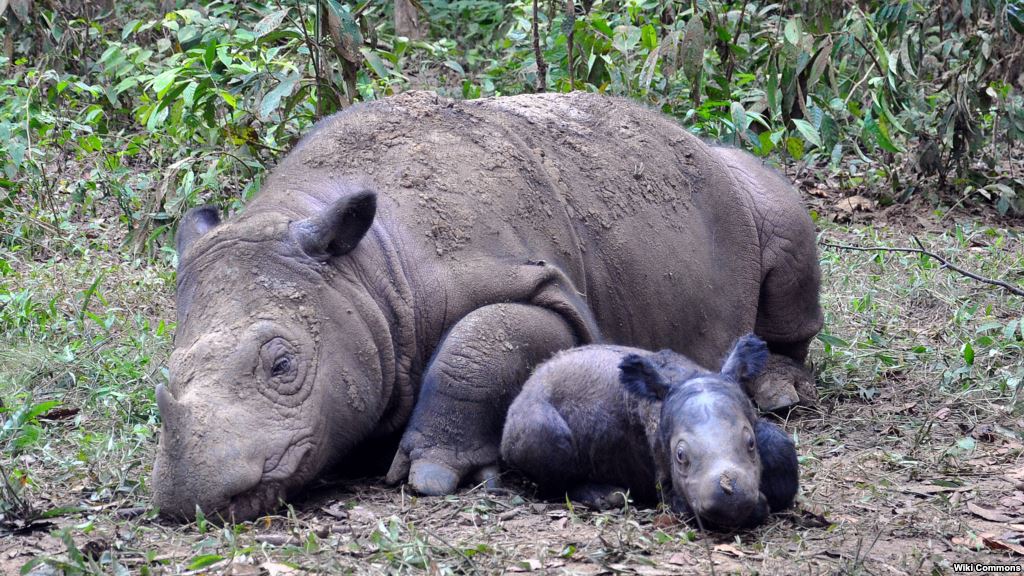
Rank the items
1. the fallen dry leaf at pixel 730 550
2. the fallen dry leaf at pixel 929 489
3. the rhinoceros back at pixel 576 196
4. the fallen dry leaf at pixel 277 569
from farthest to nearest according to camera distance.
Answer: the rhinoceros back at pixel 576 196 → the fallen dry leaf at pixel 929 489 → the fallen dry leaf at pixel 730 550 → the fallen dry leaf at pixel 277 569

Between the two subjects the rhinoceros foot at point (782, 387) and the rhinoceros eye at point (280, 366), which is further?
the rhinoceros foot at point (782, 387)

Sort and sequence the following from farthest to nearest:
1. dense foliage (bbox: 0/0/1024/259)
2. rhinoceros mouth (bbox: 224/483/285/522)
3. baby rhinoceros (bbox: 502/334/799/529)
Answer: dense foliage (bbox: 0/0/1024/259)
rhinoceros mouth (bbox: 224/483/285/522)
baby rhinoceros (bbox: 502/334/799/529)

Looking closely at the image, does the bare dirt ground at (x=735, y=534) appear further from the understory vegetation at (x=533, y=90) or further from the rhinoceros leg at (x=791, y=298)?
the rhinoceros leg at (x=791, y=298)

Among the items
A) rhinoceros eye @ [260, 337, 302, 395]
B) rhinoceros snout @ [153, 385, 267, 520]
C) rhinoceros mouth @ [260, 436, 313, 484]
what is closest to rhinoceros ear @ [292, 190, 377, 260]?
rhinoceros eye @ [260, 337, 302, 395]

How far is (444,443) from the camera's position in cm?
525

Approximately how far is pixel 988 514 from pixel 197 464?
308 centimetres

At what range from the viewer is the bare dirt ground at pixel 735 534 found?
13.4 ft

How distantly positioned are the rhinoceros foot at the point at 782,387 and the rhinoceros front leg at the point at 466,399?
1.88 m

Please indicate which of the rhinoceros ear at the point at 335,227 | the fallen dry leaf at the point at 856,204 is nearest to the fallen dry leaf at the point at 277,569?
the rhinoceros ear at the point at 335,227

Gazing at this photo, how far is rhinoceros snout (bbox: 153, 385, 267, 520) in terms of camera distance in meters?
4.47

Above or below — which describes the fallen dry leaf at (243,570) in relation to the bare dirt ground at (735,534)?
above

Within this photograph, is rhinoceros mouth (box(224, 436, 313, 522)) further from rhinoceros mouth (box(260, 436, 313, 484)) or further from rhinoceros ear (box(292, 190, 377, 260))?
rhinoceros ear (box(292, 190, 377, 260))

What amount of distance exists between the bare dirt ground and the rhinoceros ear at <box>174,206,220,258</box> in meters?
0.96

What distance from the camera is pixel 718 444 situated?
429cm
